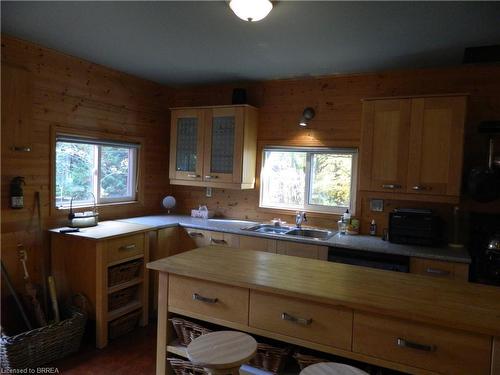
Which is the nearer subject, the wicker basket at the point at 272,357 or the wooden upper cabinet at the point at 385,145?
the wicker basket at the point at 272,357

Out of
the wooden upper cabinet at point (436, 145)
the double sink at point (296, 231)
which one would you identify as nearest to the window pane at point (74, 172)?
the double sink at point (296, 231)

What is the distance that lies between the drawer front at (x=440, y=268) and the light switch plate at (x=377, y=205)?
751 mm

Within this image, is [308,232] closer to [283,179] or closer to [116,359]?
[283,179]

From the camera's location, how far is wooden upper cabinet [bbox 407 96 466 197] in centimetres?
272

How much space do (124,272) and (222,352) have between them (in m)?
1.95

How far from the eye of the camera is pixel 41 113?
296 cm

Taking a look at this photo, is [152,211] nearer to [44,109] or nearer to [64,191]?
[64,191]

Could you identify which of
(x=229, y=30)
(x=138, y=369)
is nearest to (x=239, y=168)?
(x=229, y=30)

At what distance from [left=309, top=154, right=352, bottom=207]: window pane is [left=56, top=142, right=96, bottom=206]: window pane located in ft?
7.27

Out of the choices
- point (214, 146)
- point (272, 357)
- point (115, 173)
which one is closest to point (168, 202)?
point (115, 173)

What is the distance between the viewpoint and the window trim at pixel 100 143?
306cm

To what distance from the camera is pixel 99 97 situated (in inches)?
136

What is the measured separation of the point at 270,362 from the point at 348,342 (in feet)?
1.28

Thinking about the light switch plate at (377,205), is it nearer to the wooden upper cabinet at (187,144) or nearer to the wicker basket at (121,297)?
the wooden upper cabinet at (187,144)
